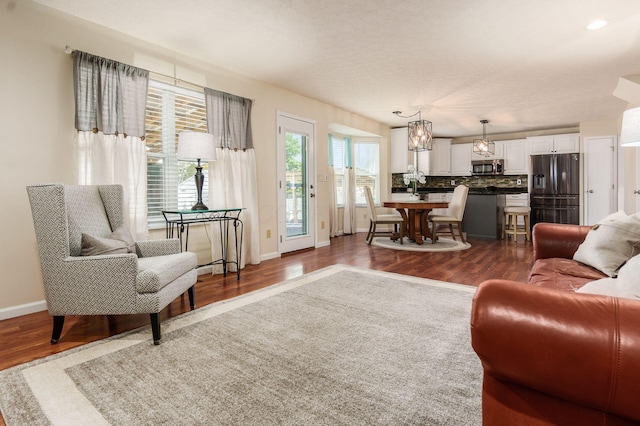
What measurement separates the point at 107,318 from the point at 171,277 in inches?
30.1

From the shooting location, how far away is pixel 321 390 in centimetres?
154

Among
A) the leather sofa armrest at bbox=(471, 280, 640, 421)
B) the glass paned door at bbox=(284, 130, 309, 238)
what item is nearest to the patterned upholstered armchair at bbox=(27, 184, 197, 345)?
the leather sofa armrest at bbox=(471, 280, 640, 421)

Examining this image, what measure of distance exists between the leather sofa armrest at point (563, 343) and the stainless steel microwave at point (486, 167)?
8273mm

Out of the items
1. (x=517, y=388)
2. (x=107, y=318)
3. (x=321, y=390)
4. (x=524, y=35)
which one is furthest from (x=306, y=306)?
(x=524, y=35)

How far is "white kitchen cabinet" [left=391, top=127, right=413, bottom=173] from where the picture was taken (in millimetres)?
7730

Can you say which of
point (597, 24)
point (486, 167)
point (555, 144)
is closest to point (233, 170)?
point (597, 24)

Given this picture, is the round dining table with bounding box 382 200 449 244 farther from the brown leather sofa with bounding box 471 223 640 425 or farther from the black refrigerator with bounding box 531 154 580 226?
the brown leather sofa with bounding box 471 223 640 425

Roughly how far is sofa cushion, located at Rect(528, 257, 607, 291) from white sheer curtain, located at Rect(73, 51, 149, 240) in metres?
3.18

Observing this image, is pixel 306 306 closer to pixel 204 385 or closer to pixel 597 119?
pixel 204 385

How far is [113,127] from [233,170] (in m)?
1.35

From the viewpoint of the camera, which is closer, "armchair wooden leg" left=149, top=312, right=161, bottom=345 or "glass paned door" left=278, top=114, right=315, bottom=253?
"armchair wooden leg" left=149, top=312, right=161, bottom=345

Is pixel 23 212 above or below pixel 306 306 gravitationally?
above

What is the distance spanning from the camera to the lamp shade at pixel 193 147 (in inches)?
129

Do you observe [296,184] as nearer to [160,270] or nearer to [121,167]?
[121,167]
